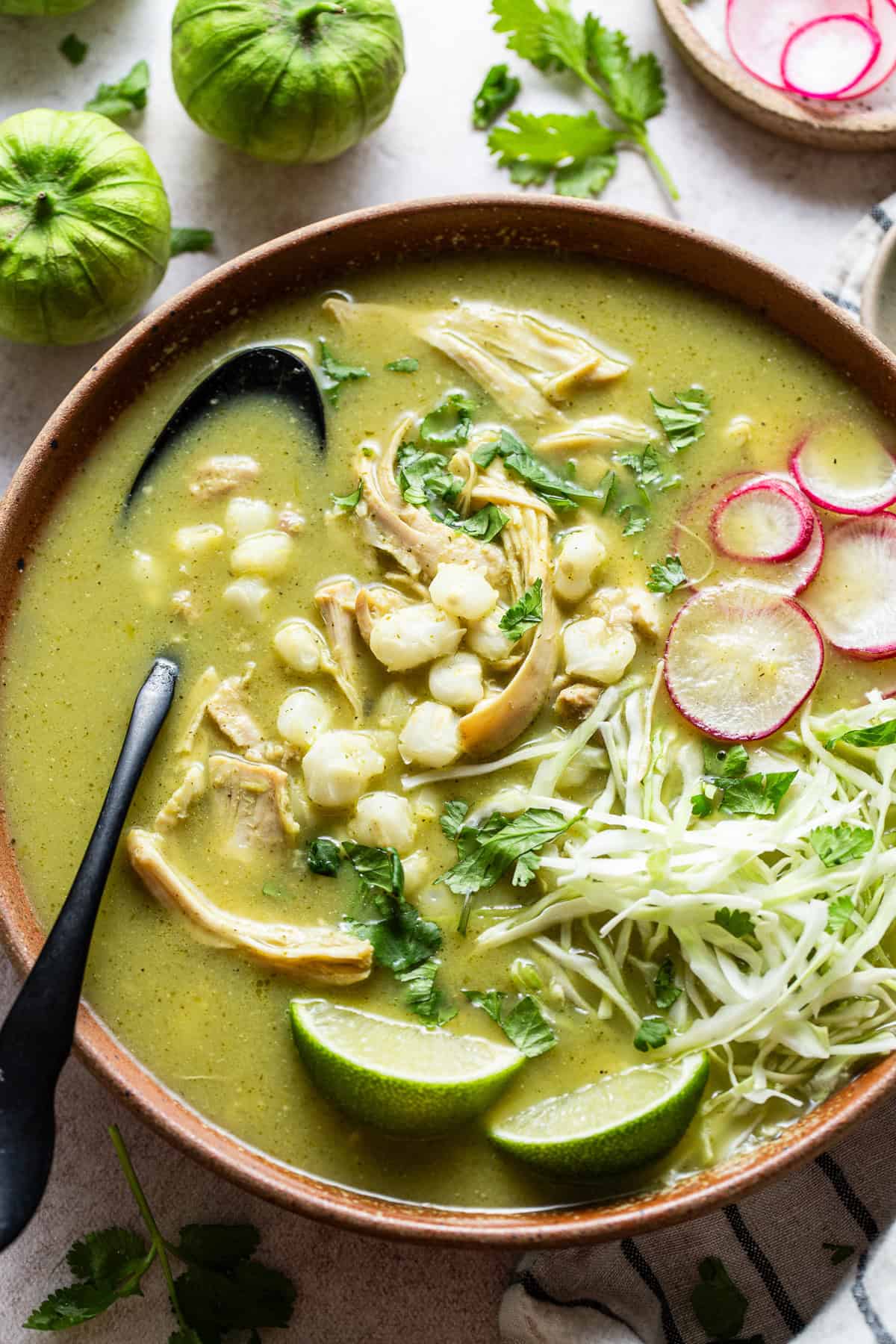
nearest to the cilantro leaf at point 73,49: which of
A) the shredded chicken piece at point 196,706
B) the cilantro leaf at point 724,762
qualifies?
the shredded chicken piece at point 196,706

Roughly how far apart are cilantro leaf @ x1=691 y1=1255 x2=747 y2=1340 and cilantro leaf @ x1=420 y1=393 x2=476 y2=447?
1.91m

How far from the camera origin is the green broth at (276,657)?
2.92 metres

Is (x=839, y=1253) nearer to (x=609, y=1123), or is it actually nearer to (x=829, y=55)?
(x=609, y=1123)

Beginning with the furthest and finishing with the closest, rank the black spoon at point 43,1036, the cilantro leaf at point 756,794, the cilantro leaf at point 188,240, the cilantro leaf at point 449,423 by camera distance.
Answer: the cilantro leaf at point 188,240 → the cilantro leaf at point 449,423 → the cilantro leaf at point 756,794 → the black spoon at point 43,1036

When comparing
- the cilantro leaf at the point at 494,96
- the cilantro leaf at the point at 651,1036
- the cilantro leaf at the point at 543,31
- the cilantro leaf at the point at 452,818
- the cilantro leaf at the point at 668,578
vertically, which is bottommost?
the cilantro leaf at the point at 651,1036

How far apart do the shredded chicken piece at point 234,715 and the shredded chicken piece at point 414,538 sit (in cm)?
44

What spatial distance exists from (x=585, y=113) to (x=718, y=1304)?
2.88 meters

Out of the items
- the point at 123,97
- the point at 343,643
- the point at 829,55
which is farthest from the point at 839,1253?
the point at 123,97

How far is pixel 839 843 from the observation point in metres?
2.91

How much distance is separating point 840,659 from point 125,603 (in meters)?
1.58

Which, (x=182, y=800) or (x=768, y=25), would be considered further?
(x=768, y=25)

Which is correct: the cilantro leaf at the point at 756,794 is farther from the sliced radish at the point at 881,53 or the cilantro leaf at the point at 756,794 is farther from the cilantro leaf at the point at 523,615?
the sliced radish at the point at 881,53

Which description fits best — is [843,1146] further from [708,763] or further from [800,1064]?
[708,763]

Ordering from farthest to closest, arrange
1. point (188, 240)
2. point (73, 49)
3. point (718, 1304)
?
point (73, 49)
point (188, 240)
point (718, 1304)
